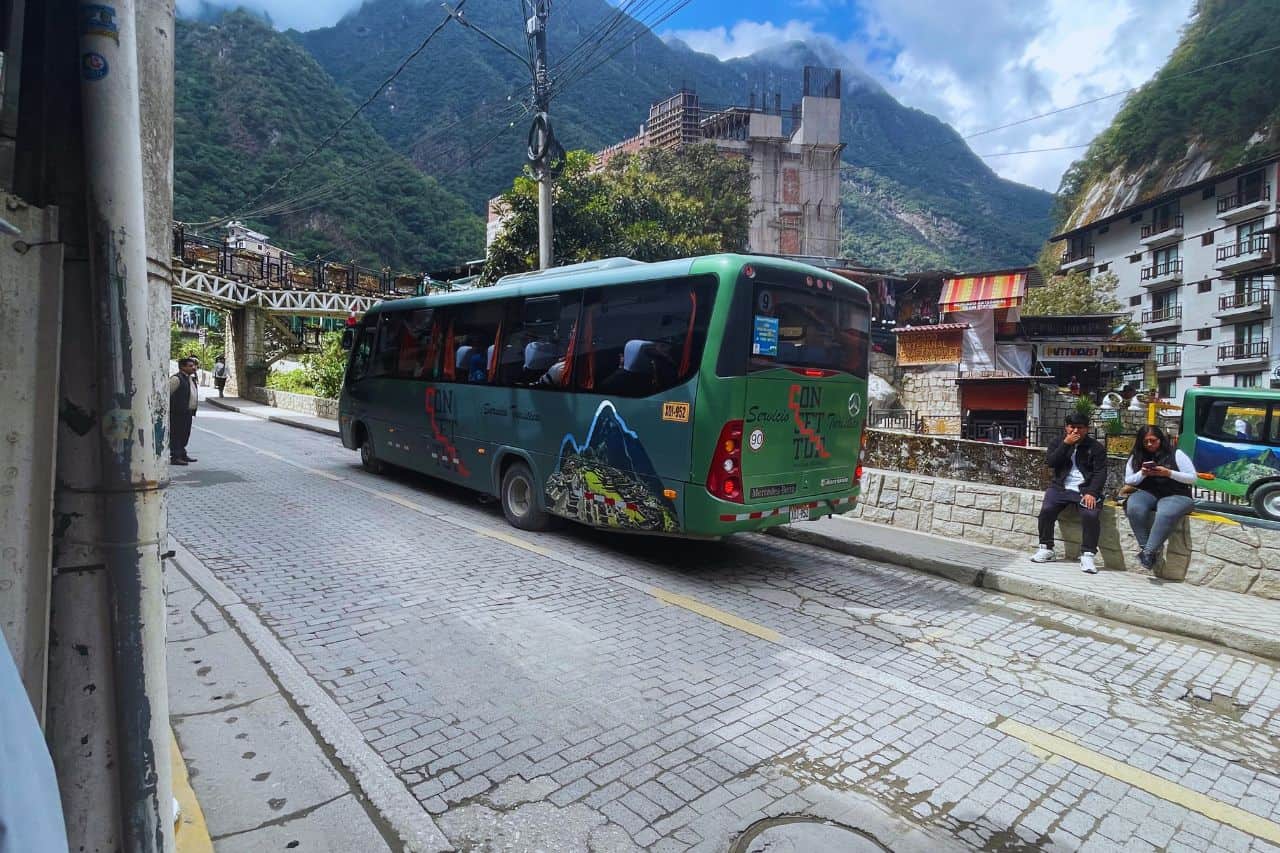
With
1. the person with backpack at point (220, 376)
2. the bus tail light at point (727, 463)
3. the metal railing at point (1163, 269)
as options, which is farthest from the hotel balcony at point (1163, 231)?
the person with backpack at point (220, 376)

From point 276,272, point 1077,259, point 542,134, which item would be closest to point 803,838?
point 542,134

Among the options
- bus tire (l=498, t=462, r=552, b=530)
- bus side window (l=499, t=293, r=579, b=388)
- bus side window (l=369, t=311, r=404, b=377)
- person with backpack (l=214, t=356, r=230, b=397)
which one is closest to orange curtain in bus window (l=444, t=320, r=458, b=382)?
bus side window (l=499, t=293, r=579, b=388)

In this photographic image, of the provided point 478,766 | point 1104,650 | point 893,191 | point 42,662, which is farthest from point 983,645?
point 893,191

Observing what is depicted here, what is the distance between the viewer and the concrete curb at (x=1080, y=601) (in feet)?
17.3

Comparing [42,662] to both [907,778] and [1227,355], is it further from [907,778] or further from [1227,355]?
[1227,355]

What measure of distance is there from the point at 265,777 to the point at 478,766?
0.94 meters

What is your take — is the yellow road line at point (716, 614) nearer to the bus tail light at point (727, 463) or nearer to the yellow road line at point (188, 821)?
the bus tail light at point (727, 463)

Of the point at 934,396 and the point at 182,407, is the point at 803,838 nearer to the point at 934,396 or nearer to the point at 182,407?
the point at 182,407

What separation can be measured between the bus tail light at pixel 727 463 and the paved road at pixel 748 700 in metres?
0.90

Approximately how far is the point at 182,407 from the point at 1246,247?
4805 cm

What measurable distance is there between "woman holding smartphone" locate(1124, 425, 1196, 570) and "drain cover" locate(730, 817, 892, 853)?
5394mm

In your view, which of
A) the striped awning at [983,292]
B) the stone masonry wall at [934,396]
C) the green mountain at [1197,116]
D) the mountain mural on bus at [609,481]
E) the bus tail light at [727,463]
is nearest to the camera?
the bus tail light at [727,463]

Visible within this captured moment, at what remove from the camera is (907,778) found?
11.0 feet

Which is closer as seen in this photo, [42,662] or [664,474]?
[42,662]
